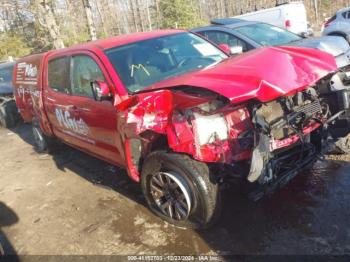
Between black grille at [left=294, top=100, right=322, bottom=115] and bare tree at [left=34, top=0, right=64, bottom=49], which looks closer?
black grille at [left=294, top=100, right=322, bottom=115]

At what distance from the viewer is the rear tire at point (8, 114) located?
995 centimetres

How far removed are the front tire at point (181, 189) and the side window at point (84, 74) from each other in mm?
1179

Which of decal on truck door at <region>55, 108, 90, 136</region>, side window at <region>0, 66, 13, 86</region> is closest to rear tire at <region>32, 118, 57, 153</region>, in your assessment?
decal on truck door at <region>55, 108, 90, 136</region>

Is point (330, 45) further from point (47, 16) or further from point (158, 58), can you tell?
point (47, 16)

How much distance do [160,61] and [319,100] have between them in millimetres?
1720

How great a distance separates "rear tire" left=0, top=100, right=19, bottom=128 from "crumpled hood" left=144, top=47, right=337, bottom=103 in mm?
7790

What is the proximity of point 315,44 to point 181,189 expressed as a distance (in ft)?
14.4

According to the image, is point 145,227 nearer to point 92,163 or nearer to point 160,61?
point 160,61

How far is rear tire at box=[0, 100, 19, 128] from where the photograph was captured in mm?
9945

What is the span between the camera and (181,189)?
11.0 ft

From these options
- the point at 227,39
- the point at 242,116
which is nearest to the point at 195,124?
the point at 242,116

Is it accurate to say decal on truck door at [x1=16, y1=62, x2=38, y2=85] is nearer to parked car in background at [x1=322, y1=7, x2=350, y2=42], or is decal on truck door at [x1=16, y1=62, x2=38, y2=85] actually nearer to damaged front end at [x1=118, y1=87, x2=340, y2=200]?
damaged front end at [x1=118, y1=87, x2=340, y2=200]

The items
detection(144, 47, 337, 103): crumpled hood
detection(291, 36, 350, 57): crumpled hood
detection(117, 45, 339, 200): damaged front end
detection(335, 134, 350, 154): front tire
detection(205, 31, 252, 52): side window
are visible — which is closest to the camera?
detection(144, 47, 337, 103): crumpled hood

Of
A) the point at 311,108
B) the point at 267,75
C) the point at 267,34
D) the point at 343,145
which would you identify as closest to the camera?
the point at 267,75
